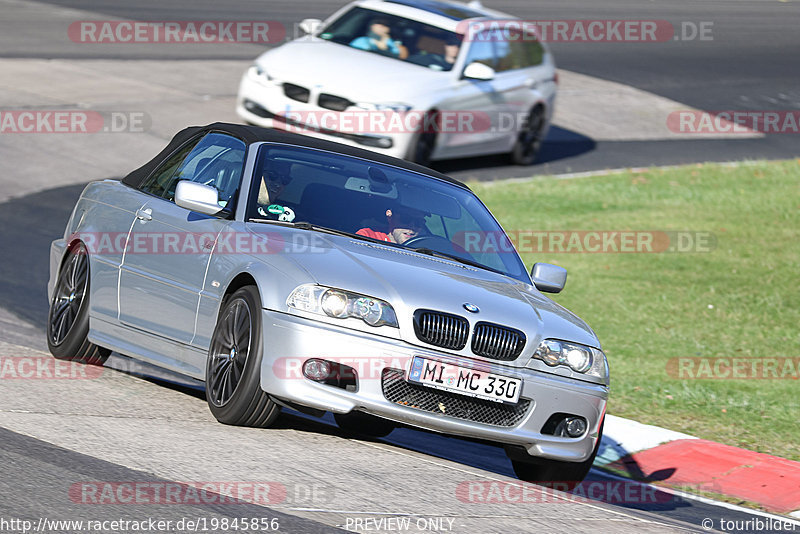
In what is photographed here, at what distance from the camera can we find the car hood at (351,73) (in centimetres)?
1558

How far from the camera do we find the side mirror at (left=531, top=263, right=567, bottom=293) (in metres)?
8.23

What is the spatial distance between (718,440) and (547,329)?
9.41 feet

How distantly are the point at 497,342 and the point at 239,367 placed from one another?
128 centimetres

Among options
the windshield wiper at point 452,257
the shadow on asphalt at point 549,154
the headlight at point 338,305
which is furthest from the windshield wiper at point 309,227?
the shadow on asphalt at point 549,154

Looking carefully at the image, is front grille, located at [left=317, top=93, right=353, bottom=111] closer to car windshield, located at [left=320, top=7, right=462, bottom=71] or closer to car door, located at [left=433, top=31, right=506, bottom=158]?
car door, located at [left=433, top=31, right=506, bottom=158]

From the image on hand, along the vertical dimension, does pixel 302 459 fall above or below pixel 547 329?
below

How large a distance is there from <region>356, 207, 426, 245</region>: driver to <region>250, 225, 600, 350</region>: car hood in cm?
16

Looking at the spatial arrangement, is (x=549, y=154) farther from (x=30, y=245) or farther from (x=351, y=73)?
(x=30, y=245)

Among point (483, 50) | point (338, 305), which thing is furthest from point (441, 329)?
point (483, 50)

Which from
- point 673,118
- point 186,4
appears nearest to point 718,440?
point 673,118

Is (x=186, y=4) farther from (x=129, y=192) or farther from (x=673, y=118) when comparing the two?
(x=129, y=192)

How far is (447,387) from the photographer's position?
6.56 m

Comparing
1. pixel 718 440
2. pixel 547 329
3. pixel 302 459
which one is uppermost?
pixel 547 329

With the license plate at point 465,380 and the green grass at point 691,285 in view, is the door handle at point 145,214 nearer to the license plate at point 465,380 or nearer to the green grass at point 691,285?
the license plate at point 465,380
